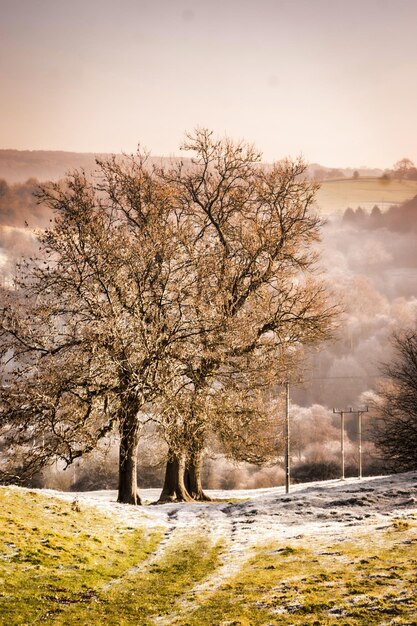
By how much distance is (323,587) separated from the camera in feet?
43.6

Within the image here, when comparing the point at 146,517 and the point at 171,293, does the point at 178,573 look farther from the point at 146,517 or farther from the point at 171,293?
the point at 171,293

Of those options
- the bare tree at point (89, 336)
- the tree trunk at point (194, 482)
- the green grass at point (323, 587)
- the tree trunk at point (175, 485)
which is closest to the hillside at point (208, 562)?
the green grass at point (323, 587)

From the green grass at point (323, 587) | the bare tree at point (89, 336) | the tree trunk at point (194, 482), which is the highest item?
the bare tree at point (89, 336)

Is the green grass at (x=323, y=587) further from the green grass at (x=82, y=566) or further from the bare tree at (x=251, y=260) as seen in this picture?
the bare tree at (x=251, y=260)

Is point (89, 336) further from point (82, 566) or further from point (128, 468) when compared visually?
point (82, 566)

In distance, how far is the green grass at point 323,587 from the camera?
11088 mm

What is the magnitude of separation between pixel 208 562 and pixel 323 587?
189 inches

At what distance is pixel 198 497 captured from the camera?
116 feet

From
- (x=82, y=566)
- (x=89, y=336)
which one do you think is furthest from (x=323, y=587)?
(x=89, y=336)

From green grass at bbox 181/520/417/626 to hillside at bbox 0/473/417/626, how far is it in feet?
0.10

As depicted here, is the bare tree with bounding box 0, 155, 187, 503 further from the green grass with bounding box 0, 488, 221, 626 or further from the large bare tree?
the green grass with bounding box 0, 488, 221, 626

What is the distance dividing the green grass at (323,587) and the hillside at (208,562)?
0.03 meters

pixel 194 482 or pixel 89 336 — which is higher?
pixel 89 336

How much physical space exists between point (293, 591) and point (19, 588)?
5.74m
